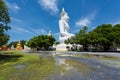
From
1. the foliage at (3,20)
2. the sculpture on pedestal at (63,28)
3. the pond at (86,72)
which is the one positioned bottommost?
the pond at (86,72)

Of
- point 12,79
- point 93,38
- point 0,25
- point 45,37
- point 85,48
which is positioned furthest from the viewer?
point 45,37

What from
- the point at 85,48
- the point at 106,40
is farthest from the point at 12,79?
the point at 85,48

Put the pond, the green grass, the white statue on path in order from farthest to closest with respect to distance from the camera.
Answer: the white statue on path
the green grass
the pond

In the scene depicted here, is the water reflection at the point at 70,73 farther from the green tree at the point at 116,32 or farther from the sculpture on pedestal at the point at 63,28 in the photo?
the sculpture on pedestal at the point at 63,28

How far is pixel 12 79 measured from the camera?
415 inches

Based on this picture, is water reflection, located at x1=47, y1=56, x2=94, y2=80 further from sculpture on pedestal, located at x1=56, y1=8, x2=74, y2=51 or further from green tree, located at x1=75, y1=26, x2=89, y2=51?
sculpture on pedestal, located at x1=56, y1=8, x2=74, y2=51

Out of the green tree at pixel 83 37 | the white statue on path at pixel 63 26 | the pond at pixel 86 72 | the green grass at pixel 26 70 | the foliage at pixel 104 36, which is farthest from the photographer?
the white statue on path at pixel 63 26

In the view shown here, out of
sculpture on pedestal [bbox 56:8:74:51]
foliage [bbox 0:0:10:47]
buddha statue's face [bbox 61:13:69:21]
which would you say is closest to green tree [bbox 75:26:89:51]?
sculpture on pedestal [bbox 56:8:74:51]

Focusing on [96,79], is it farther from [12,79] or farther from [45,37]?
[45,37]

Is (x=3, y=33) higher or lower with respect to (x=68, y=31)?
lower

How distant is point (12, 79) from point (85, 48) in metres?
67.2

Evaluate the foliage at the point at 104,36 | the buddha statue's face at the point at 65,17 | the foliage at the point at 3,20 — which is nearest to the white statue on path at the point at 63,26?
the buddha statue's face at the point at 65,17

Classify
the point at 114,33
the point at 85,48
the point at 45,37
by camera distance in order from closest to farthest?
1. the point at 114,33
2. the point at 85,48
3. the point at 45,37

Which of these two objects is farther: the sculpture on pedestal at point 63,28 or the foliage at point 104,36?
the sculpture on pedestal at point 63,28
